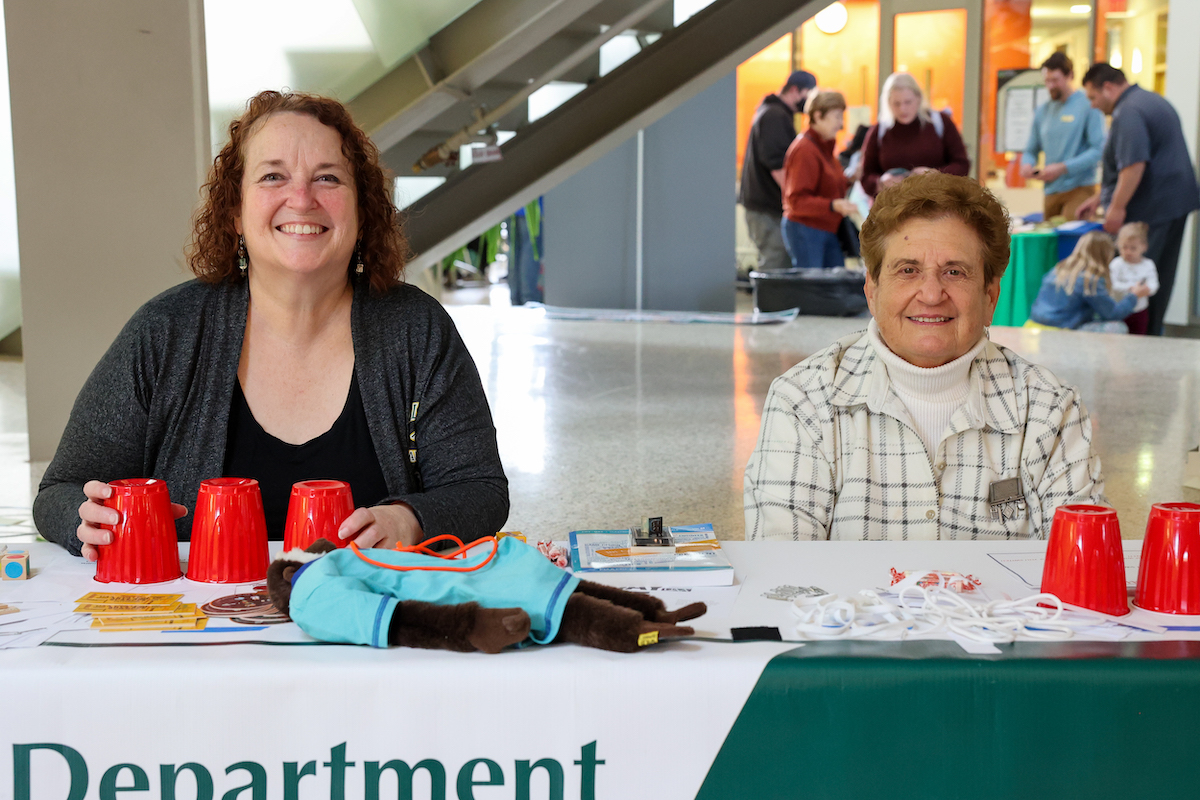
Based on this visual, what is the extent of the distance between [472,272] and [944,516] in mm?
13915

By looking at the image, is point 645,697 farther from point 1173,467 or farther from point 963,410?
point 1173,467

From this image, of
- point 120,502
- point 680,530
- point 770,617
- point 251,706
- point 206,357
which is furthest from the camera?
point 206,357

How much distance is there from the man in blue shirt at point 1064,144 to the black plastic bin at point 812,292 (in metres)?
1.74

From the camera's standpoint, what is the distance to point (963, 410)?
1.91 meters

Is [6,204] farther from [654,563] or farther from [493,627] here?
[493,627]

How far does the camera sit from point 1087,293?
9.01 meters

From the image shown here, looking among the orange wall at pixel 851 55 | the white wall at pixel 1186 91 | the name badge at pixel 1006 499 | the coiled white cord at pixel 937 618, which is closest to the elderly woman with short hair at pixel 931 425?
the name badge at pixel 1006 499

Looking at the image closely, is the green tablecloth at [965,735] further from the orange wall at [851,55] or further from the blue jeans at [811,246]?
the orange wall at [851,55]

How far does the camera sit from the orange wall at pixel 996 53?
36.8 ft

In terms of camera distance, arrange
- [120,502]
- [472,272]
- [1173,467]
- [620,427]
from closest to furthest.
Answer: [120,502], [1173,467], [620,427], [472,272]

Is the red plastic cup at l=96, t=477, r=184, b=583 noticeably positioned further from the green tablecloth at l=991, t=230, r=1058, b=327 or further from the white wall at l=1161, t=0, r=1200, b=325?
the white wall at l=1161, t=0, r=1200, b=325

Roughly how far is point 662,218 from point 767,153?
44.3 inches

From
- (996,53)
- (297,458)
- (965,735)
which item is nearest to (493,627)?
(965,735)

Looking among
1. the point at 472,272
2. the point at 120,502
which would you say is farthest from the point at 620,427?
the point at 472,272
